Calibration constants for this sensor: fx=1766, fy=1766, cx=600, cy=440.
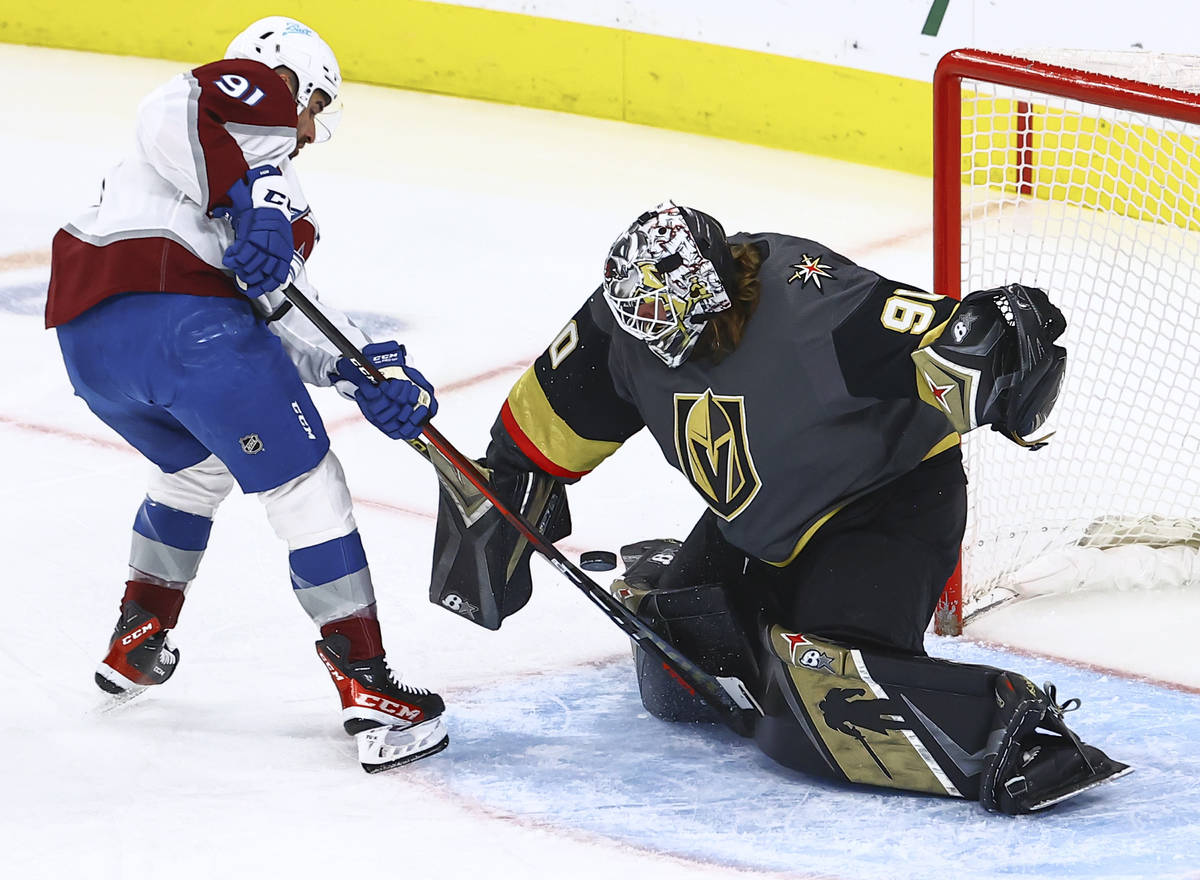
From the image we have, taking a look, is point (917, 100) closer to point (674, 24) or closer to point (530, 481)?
point (674, 24)

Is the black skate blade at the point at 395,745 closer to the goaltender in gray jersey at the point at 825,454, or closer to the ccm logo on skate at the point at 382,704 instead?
the ccm logo on skate at the point at 382,704

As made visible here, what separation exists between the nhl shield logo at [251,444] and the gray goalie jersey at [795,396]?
0.51m

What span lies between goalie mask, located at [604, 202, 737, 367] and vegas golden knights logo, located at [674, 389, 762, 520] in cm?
10

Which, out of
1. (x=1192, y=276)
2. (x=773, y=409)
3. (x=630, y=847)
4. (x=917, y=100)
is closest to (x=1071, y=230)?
(x=1192, y=276)

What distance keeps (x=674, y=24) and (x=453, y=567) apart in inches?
150

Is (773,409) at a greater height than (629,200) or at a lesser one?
lesser

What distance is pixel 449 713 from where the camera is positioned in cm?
277

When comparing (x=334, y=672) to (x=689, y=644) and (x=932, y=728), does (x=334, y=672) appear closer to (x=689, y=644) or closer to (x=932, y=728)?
(x=689, y=644)

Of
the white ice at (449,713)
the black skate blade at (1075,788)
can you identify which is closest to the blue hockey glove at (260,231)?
the white ice at (449,713)

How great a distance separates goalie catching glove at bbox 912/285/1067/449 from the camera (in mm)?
2256

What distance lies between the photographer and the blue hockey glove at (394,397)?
252 centimetres

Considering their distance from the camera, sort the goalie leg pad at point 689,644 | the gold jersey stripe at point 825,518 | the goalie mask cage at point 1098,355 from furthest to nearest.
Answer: the goalie mask cage at point 1098,355
the goalie leg pad at point 689,644
the gold jersey stripe at point 825,518

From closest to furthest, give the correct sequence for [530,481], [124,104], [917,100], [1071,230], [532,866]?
[532,866], [530,481], [1071,230], [917,100], [124,104]

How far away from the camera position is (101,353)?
97.2 inches
